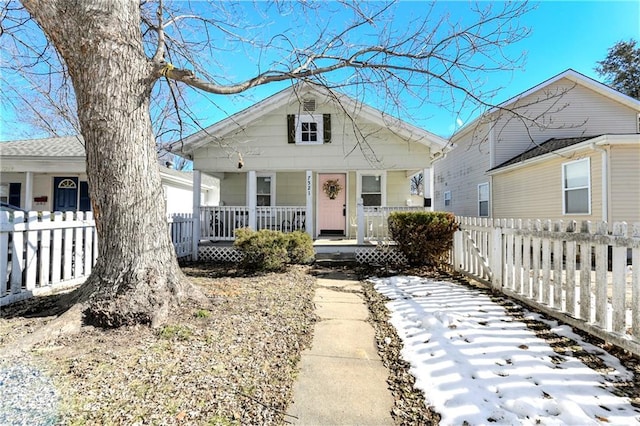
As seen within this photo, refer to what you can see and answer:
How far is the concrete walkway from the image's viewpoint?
6.97 feet

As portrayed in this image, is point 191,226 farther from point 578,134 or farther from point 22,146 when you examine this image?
point 578,134

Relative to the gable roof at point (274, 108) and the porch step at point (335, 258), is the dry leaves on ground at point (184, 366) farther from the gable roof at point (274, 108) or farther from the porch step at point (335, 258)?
the gable roof at point (274, 108)

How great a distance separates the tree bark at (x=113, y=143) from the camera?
3.38 m

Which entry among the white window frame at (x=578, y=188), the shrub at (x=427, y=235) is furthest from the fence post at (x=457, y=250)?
the white window frame at (x=578, y=188)

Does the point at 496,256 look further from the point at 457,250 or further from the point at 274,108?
the point at 274,108

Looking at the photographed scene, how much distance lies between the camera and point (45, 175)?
41.6 feet

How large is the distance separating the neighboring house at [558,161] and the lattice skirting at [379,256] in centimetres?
320

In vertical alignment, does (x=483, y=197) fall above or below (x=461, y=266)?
above

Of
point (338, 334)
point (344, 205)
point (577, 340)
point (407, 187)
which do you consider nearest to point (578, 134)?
point (407, 187)

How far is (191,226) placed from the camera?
9.36m

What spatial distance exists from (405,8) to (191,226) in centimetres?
775

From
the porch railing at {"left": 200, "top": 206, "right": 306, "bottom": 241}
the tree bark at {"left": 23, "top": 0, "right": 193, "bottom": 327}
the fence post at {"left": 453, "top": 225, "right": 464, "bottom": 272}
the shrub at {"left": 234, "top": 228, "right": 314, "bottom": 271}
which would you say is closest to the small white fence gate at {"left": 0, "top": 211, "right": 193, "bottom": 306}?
the tree bark at {"left": 23, "top": 0, "right": 193, "bottom": 327}

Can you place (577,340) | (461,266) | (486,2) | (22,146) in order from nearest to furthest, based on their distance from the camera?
(577,340)
(486,2)
(461,266)
(22,146)

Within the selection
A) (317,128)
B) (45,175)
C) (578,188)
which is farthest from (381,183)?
(45,175)
